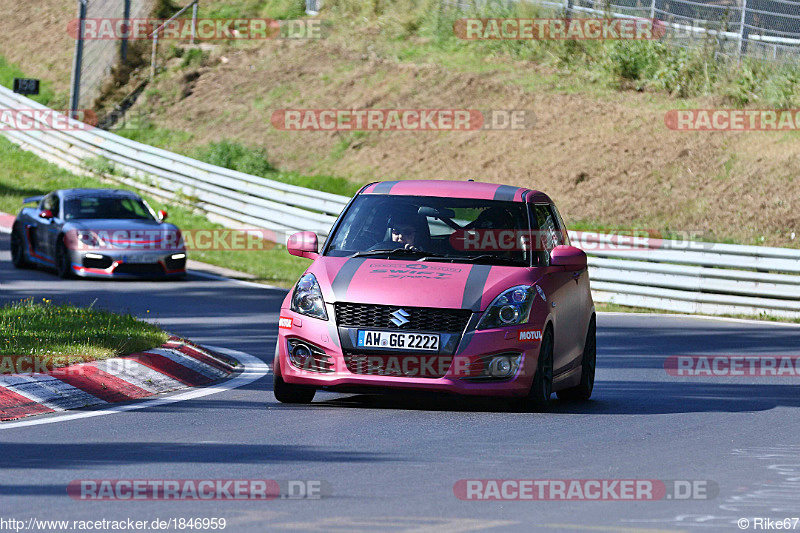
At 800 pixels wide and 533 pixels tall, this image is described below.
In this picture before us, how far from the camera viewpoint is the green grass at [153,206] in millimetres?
23156

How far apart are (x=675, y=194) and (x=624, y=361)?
487 inches

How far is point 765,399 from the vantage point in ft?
36.3

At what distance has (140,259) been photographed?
20047mm

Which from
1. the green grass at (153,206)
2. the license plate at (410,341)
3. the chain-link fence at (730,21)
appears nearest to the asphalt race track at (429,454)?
the license plate at (410,341)

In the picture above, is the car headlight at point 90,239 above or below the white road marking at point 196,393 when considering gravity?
below

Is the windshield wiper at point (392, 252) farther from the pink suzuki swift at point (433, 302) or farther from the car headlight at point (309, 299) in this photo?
the car headlight at point (309, 299)

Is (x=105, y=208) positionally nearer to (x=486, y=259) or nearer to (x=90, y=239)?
(x=90, y=239)

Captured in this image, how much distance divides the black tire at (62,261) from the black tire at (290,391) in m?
11.2

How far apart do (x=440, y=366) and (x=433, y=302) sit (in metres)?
0.44

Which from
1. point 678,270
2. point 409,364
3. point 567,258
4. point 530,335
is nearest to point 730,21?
point 678,270

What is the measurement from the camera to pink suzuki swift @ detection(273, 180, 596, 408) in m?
8.98

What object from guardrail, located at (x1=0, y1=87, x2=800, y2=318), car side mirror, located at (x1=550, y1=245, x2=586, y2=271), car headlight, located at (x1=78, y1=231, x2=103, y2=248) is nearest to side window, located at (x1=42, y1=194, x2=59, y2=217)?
car headlight, located at (x1=78, y1=231, x2=103, y2=248)

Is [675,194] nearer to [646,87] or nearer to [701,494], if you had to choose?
[646,87]

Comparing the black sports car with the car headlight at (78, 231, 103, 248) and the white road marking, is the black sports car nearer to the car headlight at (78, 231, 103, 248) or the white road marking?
the car headlight at (78, 231, 103, 248)
